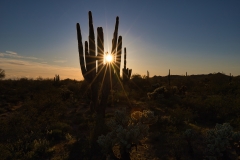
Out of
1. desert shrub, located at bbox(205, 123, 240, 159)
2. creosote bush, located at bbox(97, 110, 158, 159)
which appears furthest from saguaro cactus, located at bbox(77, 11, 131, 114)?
desert shrub, located at bbox(205, 123, 240, 159)

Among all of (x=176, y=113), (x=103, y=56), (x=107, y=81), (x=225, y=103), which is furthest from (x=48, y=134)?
(x=225, y=103)

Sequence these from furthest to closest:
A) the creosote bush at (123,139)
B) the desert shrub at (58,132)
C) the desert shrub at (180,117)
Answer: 1. the desert shrub at (180,117)
2. the desert shrub at (58,132)
3. the creosote bush at (123,139)

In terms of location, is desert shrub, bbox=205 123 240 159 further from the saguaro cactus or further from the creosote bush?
the saguaro cactus

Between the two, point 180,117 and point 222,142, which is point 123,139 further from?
point 180,117

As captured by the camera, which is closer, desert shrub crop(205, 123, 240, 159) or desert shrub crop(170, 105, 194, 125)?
desert shrub crop(205, 123, 240, 159)

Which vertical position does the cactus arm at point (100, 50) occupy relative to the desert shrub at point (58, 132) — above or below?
above

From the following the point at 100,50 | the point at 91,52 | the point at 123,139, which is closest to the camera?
the point at 123,139

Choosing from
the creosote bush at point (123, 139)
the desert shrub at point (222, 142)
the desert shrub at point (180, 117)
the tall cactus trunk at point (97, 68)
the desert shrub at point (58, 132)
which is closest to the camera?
the desert shrub at point (222, 142)

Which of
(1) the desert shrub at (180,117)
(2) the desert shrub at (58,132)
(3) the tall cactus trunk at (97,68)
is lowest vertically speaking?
(2) the desert shrub at (58,132)

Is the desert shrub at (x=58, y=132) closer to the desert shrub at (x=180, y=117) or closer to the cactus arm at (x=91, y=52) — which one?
the cactus arm at (x=91, y=52)

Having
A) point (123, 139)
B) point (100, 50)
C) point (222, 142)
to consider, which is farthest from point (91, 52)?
Result: point (222, 142)

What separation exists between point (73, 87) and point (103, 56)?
1527 cm

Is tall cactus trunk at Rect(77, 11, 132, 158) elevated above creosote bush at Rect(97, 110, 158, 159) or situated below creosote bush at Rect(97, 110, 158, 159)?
above

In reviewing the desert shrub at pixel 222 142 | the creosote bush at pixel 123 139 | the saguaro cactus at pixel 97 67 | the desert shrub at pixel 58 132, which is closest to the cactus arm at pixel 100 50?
the saguaro cactus at pixel 97 67
